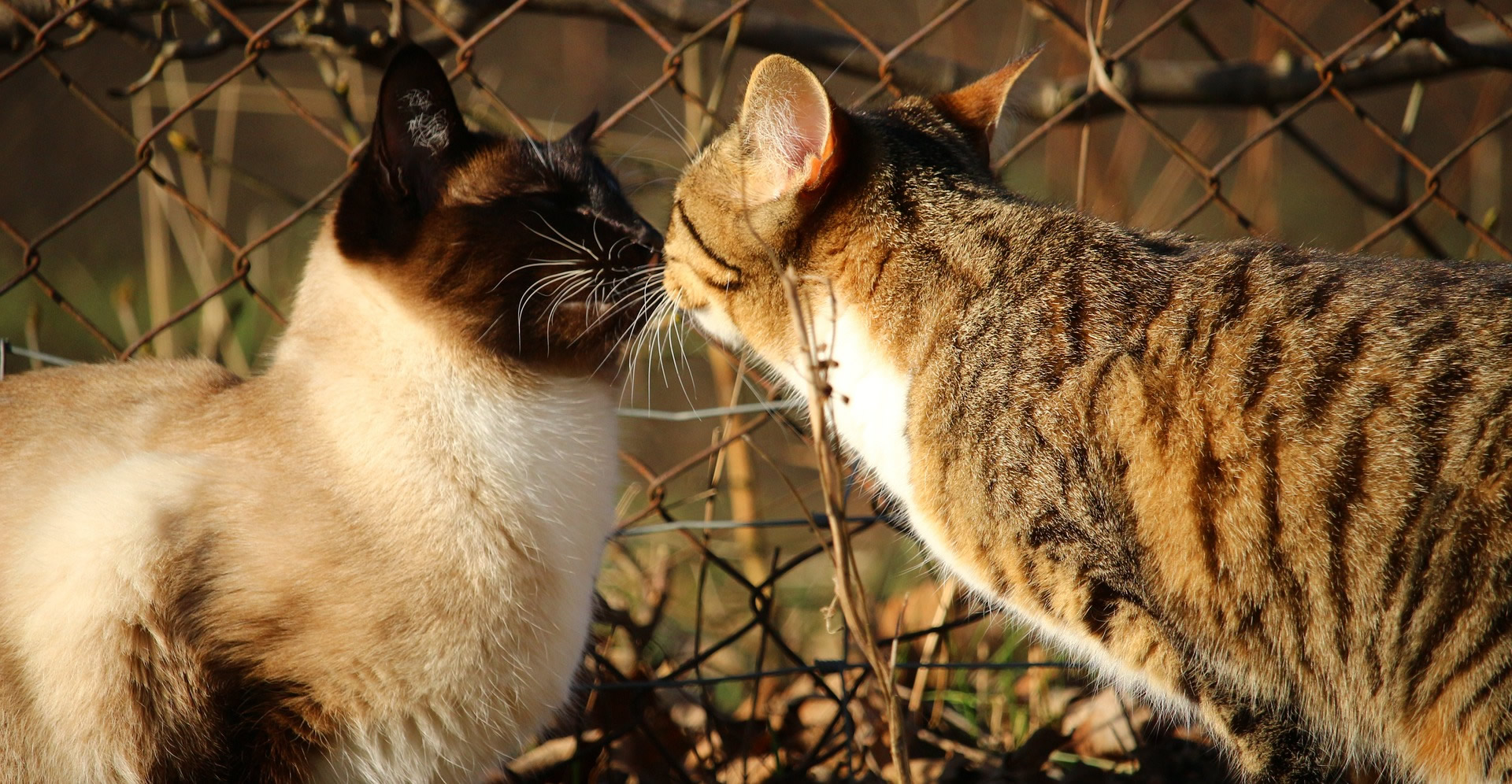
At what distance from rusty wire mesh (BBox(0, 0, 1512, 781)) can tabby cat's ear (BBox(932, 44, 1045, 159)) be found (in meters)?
0.15

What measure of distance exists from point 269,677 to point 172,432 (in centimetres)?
51

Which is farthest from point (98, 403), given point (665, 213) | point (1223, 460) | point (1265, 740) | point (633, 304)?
point (1265, 740)

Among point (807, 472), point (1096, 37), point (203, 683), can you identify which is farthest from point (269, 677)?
point (807, 472)

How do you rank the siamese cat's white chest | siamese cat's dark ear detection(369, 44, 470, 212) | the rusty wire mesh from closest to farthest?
the siamese cat's white chest → siamese cat's dark ear detection(369, 44, 470, 212) → the rusty wire mesh

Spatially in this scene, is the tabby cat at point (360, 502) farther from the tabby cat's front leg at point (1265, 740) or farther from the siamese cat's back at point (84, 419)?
the tabby cat's front leg at point (1265, 740)

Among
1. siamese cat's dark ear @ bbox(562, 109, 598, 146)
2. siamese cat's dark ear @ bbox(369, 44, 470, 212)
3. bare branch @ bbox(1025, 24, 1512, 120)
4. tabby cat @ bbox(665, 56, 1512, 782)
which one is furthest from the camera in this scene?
bare branch @ bbox(1025, 24, 1512, 120)

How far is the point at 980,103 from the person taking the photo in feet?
7.47

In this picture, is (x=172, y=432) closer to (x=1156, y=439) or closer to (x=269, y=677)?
(x=269, y=677)

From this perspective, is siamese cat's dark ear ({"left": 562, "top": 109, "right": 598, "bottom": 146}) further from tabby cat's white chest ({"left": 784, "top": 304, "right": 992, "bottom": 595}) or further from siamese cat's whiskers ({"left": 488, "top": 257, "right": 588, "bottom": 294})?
tabby cat's white chest ({"left": 784, "top": 304, "right": 992, "bottom": 595})

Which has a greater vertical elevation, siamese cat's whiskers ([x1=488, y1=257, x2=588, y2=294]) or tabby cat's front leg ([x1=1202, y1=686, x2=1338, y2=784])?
siamese cat's whiskers ([x1=488, y1=257, x2=588, y2=294])

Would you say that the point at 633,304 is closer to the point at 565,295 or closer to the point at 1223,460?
the point at 565,295

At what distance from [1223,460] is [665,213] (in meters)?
1.43

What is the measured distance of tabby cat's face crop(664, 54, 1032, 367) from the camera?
2.00m

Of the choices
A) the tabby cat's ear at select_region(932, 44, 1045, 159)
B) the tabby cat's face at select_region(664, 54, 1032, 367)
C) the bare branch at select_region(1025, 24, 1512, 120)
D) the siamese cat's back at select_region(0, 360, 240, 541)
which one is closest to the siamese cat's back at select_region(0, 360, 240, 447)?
the siamese cat's back at select_region(0, 360, 240, 541)
